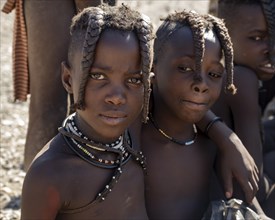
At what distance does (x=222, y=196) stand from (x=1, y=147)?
2.11 metres

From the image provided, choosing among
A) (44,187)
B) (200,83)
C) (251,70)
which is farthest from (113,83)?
(251,70)

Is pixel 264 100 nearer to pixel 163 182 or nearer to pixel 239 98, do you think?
pixel 239 98

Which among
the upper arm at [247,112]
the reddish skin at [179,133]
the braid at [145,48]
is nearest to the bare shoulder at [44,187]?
the braid at [145,48]

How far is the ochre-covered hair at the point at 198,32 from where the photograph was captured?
2.74 meters

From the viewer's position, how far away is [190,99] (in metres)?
2.79

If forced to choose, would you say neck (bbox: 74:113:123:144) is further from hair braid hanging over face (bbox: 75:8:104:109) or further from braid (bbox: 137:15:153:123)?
braid (bbox: 137:15:153:123)

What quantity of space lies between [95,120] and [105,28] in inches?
13.3

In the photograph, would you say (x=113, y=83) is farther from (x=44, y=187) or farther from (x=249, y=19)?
(x=249, y=19)

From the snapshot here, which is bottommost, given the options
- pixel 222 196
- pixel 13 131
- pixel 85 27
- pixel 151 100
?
pixel 13 131

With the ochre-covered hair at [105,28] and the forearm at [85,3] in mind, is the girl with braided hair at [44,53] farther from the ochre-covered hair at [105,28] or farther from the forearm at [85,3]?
the ochre-covered hair at [105,28]

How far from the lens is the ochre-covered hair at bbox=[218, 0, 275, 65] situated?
330 cm

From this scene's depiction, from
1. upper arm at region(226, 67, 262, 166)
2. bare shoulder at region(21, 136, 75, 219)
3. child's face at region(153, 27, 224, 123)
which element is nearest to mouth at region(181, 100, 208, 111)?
child's face at region(153, 27, 224, 123)

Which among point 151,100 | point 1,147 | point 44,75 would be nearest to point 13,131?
point 1,147

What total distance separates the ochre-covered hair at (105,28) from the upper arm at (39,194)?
10.9 inches
